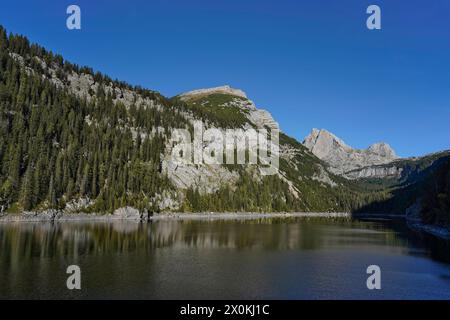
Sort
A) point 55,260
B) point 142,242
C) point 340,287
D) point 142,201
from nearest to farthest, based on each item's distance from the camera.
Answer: point 340,287, point 55,260, point 142,242, point 142,201

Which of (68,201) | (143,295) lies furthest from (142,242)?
(68,201)

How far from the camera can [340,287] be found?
53.0m

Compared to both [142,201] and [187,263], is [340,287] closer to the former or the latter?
[187,263]

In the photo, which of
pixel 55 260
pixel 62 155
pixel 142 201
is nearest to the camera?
pixel 55 260

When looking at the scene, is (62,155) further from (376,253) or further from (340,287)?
(340,287)

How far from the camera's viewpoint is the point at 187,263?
222 ft

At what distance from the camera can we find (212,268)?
64250mm

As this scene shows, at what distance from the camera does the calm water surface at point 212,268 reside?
48312mm

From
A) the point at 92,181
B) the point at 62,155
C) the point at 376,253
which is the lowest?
the point at 376,253

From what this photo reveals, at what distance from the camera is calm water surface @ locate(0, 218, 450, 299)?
4831 centimetres

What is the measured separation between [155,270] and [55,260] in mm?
18319
